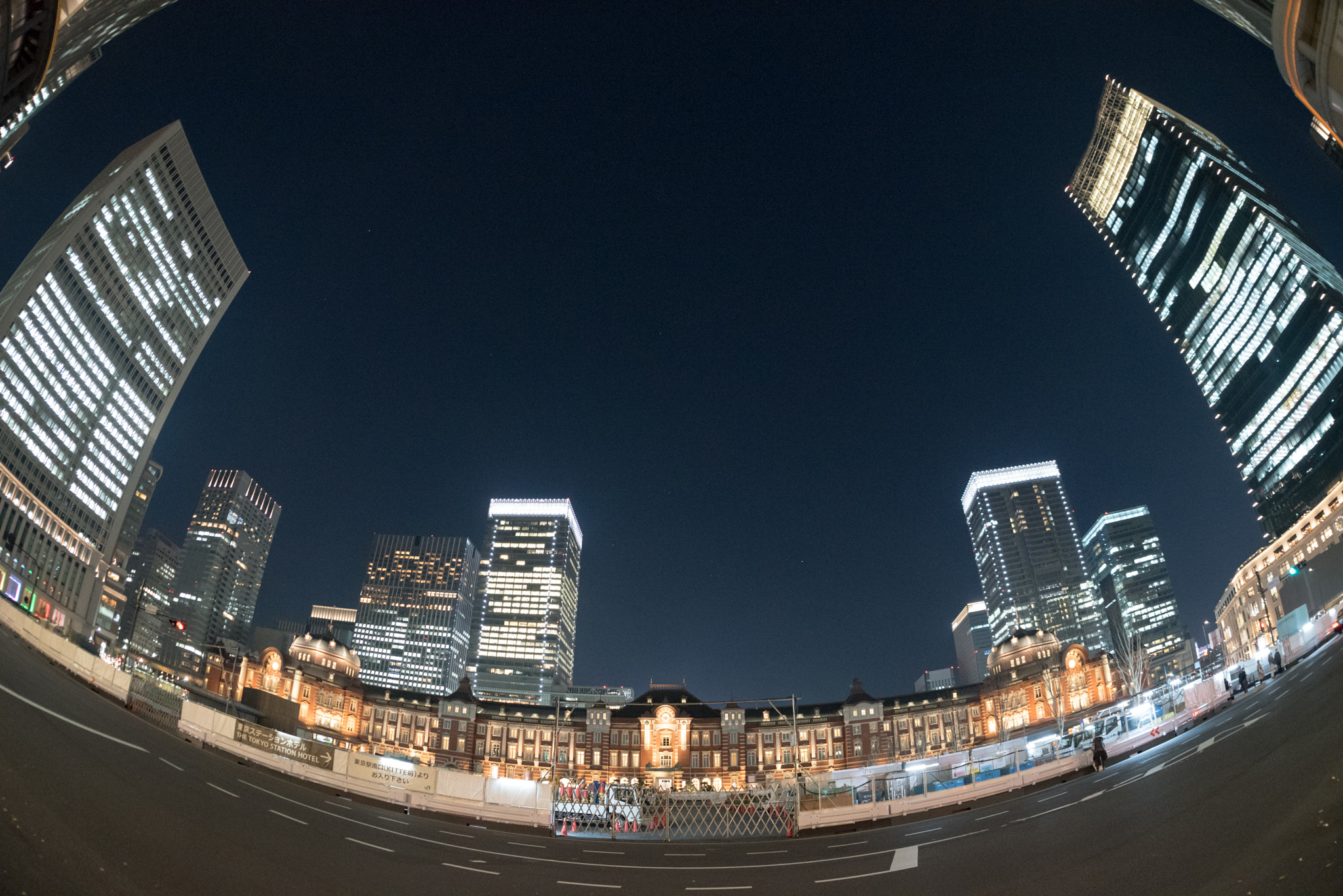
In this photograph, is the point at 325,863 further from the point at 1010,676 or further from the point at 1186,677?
the point at 1010,676

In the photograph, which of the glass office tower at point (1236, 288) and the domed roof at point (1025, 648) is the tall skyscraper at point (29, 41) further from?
the glass office tower at point (1236, 288)

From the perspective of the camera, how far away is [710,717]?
10744 centimetres

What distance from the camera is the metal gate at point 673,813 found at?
32.5m

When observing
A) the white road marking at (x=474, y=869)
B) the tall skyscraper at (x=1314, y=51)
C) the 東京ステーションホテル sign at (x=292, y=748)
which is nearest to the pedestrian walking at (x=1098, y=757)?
the tall skyscraper at (x=1314, y=51)

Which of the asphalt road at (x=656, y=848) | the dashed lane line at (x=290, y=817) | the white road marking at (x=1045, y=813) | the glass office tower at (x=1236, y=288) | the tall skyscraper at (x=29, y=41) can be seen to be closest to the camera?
the asphalt road at (x=656, y=848)

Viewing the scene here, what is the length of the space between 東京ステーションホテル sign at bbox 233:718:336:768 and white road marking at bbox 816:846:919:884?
31.9 metres

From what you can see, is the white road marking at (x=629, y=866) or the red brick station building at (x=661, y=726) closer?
the white road marking at (x=629, y=866)

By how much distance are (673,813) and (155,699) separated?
30.8 metres

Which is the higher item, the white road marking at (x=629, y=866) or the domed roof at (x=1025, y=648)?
the domed roof at (x=1025, y=648)

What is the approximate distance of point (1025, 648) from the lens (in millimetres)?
110188

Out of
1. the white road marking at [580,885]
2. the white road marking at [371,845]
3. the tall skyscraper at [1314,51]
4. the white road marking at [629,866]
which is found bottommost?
the white road marking at [629,866]

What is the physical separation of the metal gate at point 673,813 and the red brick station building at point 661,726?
70190 millimetres

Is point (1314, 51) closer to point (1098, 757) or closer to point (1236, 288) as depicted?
point (1098, 757)

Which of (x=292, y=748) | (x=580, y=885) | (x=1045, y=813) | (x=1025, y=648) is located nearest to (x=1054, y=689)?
(x=1025, y=648)
